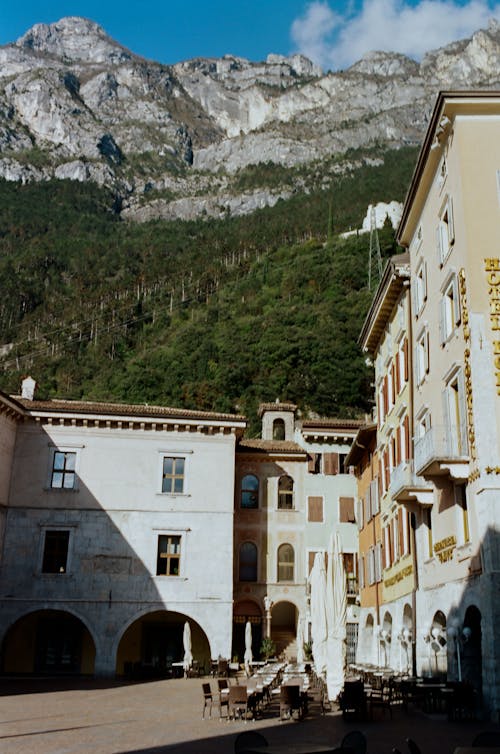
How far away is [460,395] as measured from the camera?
1889 centimetres

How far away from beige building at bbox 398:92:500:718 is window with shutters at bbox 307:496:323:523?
1509 centimetres

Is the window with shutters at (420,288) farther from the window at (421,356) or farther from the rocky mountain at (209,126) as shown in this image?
the rocky mountain at (209,126)

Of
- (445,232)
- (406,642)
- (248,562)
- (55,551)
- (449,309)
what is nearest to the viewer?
(449,309)

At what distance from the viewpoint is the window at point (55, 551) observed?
31938 mm

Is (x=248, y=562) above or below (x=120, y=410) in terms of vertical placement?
below

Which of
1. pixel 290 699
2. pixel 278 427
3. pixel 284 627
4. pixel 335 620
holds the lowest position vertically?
pixel 290 699

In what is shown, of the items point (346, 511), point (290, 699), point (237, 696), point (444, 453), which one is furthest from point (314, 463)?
point (237, 696)

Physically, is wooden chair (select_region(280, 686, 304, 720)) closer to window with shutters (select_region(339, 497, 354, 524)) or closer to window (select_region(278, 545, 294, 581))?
window (select_region(278, 545, 294, 581))

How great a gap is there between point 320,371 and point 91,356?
1172 inches

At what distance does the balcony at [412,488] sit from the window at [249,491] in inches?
630

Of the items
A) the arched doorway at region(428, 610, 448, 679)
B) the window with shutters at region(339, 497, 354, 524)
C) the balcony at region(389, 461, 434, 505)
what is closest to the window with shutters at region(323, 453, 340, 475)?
the window with shutters at region(339, 497, 354, 524)

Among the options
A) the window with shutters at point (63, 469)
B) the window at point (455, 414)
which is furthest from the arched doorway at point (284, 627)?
the window at point (455, 414)

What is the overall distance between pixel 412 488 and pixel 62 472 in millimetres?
17509

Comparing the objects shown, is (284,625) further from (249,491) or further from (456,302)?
(456,302)
